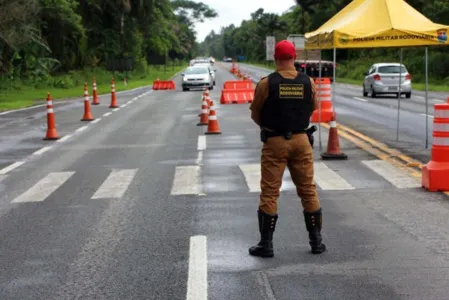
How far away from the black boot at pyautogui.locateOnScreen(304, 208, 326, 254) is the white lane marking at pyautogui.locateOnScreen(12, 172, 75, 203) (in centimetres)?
437

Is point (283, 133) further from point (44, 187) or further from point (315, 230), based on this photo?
point (44, 187)

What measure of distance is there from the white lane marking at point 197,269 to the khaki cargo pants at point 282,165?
2.34 feet

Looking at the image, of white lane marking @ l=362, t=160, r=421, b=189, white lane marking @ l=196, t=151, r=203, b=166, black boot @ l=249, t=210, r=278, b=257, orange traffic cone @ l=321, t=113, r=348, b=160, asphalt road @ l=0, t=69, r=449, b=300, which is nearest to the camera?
asphalt road @ l=0, t=69, r=449, b=300

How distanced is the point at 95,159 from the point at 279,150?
307 inches

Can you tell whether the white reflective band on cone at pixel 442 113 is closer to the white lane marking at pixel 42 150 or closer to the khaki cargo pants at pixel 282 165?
the khaki cargo pants at pixel 282 165

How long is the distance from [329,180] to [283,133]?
4.51 metres

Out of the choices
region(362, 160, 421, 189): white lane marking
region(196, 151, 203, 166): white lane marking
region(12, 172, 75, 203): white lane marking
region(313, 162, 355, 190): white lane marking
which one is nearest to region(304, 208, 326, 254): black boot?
region(313, 162, 355, 190): white lane marking

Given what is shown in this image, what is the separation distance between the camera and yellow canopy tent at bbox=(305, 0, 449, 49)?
12.9 meters

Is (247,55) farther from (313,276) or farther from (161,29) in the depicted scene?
(313,276)

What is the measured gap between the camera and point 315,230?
6.56 m

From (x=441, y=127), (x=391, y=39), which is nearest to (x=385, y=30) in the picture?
(x=391, y=39)

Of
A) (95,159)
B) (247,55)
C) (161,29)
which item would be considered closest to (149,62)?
(161,29)

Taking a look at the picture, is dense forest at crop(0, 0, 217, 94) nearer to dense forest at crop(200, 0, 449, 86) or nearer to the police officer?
dense forest at crop(200, 0, 449, 86)

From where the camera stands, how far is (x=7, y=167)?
42.2 ft
